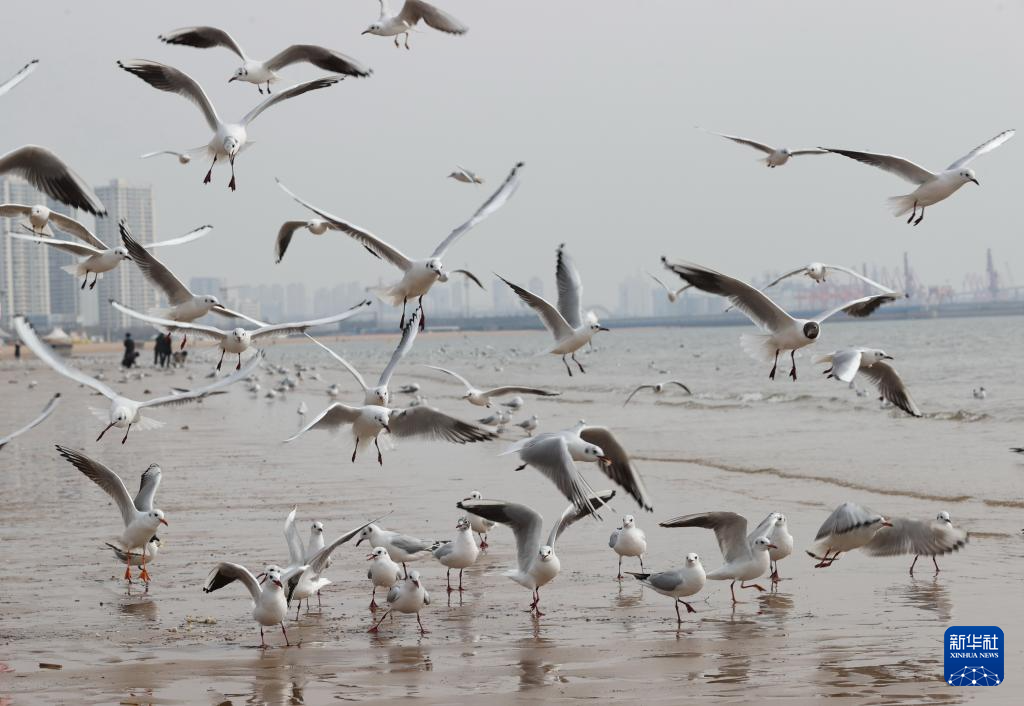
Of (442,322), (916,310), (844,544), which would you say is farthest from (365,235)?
(442,322)

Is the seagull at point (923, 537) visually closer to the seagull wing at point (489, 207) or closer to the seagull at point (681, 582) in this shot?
the seagull at point (681, 582)

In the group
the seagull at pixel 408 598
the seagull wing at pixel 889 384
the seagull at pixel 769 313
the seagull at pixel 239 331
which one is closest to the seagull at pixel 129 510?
the seagull at pixel 239 331

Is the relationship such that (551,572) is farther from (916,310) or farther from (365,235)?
(916,310)

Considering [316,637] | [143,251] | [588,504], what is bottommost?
[316,637]

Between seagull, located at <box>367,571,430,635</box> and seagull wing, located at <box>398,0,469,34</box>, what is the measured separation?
14.5ft

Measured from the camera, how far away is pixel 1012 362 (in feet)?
136

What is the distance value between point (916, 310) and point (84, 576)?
455 feet

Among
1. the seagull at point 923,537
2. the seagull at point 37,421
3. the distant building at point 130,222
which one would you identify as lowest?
the seagull at point 923,537

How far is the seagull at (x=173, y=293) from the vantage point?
32.5 ft

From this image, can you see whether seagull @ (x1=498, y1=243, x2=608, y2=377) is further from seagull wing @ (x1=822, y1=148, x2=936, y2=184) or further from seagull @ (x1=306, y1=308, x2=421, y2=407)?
seagull wing @ (x1=822, y1=148, x2=936, y2=184)

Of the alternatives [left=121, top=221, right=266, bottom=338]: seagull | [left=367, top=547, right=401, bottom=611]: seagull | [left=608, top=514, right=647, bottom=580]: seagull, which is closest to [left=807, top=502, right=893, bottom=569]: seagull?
[left=608, top=514, right=647, bottom=580]: seagull

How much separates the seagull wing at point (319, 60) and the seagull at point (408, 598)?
414cm

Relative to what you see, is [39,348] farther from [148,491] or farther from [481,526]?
[481,526]

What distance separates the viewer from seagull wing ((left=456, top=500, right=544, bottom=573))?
8.43 m
